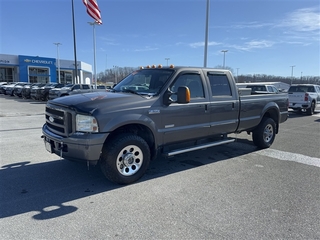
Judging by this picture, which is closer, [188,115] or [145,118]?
[145,118]

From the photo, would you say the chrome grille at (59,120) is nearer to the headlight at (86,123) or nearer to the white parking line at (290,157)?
the headlight at (86,123)

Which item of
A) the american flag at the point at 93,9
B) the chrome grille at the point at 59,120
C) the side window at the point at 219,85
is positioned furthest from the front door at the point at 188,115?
the american flag at the point at 93,9

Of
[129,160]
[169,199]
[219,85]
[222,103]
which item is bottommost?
[169,199]

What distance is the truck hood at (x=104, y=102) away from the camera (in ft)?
13.2

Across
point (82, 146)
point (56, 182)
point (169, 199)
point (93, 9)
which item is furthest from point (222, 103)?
point (93, 9)

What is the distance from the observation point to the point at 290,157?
6.21m

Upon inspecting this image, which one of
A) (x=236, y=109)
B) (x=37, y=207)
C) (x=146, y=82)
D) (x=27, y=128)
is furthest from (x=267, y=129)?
(x=27, y=128)

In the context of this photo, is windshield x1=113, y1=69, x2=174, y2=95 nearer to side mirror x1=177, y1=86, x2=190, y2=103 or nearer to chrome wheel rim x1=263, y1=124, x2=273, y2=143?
side mirror x1=177, y1=86, x2=190, y2=103

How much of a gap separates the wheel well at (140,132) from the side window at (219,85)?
1.81 m

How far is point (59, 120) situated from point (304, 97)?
1579 centimetres

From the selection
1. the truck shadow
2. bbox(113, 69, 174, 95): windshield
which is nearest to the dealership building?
bbox(113, 69, 174, 95): windshield

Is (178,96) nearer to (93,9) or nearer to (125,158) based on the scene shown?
(125,158)

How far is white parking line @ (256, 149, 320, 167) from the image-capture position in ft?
19.1

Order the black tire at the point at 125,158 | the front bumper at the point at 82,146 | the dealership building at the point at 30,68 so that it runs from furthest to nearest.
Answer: the dealership building at the point at 30,68 < the black tire at the point at 125,158 < the front bumper at the point at 82,146
